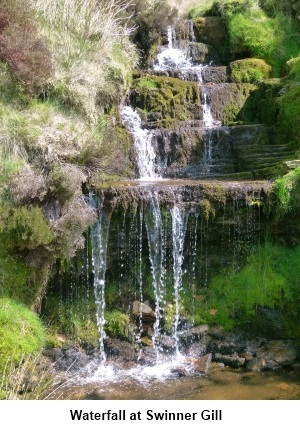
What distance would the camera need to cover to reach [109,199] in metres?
8.48

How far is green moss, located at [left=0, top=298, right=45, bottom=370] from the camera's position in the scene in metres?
6.81

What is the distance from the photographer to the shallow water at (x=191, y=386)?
7.16 meters

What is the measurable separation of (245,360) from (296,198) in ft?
9.42

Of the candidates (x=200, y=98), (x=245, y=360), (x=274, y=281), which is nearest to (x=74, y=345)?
(x=245, y=360)

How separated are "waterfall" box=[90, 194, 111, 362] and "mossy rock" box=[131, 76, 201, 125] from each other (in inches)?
174

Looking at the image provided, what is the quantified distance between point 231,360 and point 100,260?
2768 millimetres

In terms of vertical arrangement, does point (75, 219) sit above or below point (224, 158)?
below

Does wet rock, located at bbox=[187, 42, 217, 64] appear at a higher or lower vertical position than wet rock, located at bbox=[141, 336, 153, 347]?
higher

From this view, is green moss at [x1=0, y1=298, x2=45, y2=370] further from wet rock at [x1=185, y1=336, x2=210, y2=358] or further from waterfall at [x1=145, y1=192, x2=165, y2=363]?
wet rock at [x1=185, y1=336, x2=210, y2=358]

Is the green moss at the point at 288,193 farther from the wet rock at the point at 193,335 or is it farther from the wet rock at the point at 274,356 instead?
the wet rock at the point at 193,335

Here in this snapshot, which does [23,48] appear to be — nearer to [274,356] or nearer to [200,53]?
[274,356]

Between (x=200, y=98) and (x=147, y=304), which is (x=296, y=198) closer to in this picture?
(x=147, y=304)

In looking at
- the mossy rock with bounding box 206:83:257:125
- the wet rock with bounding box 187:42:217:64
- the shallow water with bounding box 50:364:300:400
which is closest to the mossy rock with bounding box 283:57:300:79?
the mossy rock with bounding box 206:83:257:125

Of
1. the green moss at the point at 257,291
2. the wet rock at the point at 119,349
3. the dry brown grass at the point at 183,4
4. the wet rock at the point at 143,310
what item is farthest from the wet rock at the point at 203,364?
the dry brown grass at the point at 183,4
